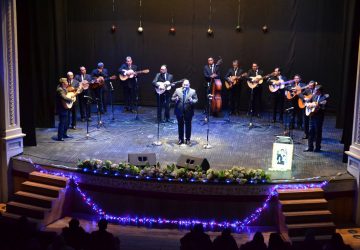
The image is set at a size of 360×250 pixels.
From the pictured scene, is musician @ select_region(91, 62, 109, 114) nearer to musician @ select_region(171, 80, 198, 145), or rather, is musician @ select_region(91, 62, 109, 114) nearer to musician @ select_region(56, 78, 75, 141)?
musician @ select_region(56, 78, 75, 141)

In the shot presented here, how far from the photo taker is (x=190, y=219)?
11.9 meters

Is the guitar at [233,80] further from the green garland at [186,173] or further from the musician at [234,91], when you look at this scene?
the green garland at [186,173]

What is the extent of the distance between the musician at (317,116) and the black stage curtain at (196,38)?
Result: 4771mm

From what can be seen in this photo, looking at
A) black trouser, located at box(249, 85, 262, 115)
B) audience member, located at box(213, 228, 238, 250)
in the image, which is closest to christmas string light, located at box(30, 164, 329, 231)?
audience member, located at box(213, 228, 238, 250)

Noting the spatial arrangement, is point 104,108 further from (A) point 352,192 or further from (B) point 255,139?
(A) point 352,192

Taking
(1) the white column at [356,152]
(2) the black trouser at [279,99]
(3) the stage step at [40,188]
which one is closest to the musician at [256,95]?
(2) the black trouser at [279,99]

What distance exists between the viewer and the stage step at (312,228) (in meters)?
11.2

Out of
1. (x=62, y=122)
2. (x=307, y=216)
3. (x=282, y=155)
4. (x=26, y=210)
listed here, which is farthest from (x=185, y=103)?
(x=26, y=210)

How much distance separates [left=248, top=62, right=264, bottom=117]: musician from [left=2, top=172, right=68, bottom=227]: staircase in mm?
7638

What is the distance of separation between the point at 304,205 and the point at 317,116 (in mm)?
3101

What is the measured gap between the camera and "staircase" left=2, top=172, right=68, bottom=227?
12.0m

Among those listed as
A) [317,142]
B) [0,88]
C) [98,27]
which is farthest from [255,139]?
[98,27]

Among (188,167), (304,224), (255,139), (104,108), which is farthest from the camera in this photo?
(104,108)

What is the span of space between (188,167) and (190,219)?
3.55 ft
